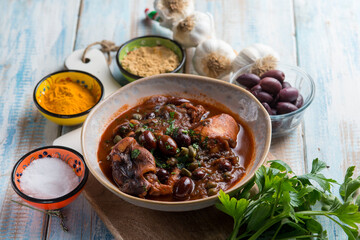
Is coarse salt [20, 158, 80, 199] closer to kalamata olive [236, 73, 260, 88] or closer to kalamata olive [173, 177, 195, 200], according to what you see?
kalamata olive [173, 177, 195, 200]

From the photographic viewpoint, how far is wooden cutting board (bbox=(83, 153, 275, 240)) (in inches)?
134

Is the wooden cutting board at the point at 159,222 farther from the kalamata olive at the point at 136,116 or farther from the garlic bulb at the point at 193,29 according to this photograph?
the garlic bulb at the point at 193,29

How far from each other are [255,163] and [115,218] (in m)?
1.30

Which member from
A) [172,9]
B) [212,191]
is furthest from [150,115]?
[172,9]

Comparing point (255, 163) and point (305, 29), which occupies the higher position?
point (305, 29)

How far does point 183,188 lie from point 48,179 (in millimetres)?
1397

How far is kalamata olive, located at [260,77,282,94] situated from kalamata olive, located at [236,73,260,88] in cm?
13

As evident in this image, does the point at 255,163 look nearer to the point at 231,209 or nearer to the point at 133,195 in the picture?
the point at 231,209

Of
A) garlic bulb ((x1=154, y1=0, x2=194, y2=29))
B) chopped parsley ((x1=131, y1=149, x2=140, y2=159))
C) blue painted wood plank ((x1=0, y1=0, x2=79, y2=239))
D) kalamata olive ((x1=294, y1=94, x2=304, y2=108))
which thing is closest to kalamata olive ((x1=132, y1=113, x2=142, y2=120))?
chopped parsley ((x1=131, y1=149, x2=140, y2=159))

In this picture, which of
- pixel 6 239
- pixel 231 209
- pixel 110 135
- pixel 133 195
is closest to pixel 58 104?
pixel 110 135

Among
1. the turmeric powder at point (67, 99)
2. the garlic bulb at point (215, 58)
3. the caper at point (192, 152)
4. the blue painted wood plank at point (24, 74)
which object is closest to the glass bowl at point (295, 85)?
the garlic bulb at point (215, 58)

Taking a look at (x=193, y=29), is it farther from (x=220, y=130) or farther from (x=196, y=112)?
(x=220, y=130)

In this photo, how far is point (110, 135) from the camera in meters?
3.85

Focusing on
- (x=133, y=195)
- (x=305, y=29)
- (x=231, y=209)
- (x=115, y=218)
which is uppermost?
(x=305, y=29)
